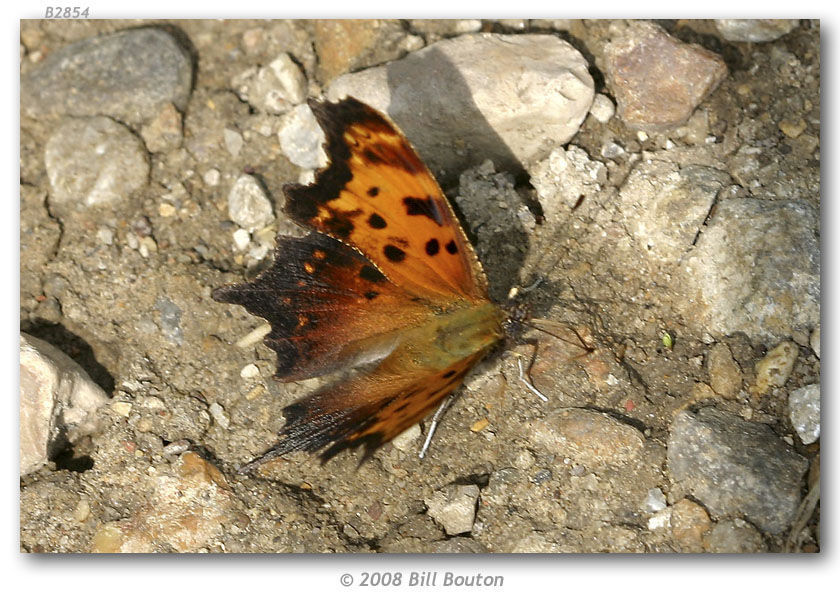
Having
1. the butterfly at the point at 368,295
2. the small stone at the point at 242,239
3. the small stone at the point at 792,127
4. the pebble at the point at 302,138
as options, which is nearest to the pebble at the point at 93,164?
the small stone at the point at 242,239

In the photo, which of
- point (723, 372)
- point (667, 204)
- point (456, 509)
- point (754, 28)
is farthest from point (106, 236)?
point (754, 28)

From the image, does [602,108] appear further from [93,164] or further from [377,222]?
[93,164]

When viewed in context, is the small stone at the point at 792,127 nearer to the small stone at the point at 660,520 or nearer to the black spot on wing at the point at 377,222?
the small stone at the point at 660,520

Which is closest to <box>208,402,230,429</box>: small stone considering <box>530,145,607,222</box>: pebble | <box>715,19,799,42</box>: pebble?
<box>530,145,607,222</box>: pebble

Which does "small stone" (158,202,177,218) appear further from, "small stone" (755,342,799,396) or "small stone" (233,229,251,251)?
"small stone" (755,342,799,396)

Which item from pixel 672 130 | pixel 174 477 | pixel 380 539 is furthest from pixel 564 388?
pixel 174 477
